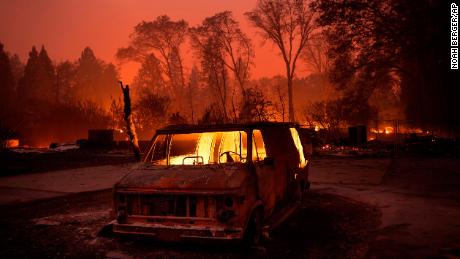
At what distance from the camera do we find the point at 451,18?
2158 cm

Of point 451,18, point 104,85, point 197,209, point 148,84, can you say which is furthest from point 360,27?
point 104,85

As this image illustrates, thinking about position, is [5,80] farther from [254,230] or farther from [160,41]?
[254,230]

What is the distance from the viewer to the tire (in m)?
5.28

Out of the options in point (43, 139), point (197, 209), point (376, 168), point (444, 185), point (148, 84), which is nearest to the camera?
point (197, 209)

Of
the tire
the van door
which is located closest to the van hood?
the van door

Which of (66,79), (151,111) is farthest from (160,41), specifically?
(66,79)

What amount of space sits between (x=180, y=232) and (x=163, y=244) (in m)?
0.94

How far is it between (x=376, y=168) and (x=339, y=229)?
364 inches

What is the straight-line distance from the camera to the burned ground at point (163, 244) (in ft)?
17.9

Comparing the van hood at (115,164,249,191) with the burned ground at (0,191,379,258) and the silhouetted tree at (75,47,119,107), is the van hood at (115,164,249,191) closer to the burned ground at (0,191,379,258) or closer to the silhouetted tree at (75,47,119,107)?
the burned ground at (0,191,379,258)

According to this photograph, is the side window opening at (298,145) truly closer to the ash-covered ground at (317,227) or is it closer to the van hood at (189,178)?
the ash-covered ground at (317,227)

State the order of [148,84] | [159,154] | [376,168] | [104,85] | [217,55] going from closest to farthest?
[159,154]
[376,168]
[217,55]
[148,84]
[104,85]

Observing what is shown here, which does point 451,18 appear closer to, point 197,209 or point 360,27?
point 360,27

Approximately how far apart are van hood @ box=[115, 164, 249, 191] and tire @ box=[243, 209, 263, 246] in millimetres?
629
